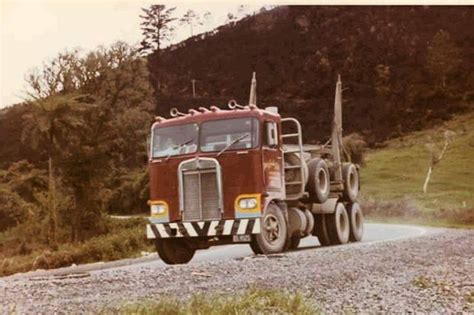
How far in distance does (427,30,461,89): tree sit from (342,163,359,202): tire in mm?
1434

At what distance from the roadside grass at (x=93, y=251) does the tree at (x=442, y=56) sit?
2457 mm

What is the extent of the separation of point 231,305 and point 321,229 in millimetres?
3853

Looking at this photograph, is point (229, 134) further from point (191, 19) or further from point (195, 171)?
point (191, 19)

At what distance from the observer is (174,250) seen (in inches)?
232

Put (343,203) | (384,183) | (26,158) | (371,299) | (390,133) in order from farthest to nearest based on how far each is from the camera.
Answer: (343,203) < (384,183) < (390,133) < (26,158) < (371,299)

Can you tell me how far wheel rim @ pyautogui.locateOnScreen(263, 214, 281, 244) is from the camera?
6.33 m

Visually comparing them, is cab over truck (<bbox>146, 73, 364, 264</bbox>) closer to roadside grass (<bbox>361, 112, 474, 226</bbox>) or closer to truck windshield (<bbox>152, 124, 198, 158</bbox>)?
truck windshield (<bbox>152, 124, 198, 158</bbox>)

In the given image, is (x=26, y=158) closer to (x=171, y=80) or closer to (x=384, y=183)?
→ (x=171, y=80)

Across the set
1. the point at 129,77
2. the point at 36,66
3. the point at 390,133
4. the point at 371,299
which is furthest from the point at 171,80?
the point at 371,299

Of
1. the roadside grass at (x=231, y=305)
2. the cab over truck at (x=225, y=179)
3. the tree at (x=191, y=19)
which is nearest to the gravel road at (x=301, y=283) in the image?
the roadside grass at (x=231, y=305)

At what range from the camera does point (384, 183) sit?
Result: 660cm

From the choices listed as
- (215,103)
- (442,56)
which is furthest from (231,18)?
(442,56)

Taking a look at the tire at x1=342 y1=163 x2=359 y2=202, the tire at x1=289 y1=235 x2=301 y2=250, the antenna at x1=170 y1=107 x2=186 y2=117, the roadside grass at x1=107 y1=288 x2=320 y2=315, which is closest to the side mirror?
the antenna at x1=170 y1=107 x2=186 y2=117

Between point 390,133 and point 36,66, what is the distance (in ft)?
8.65
